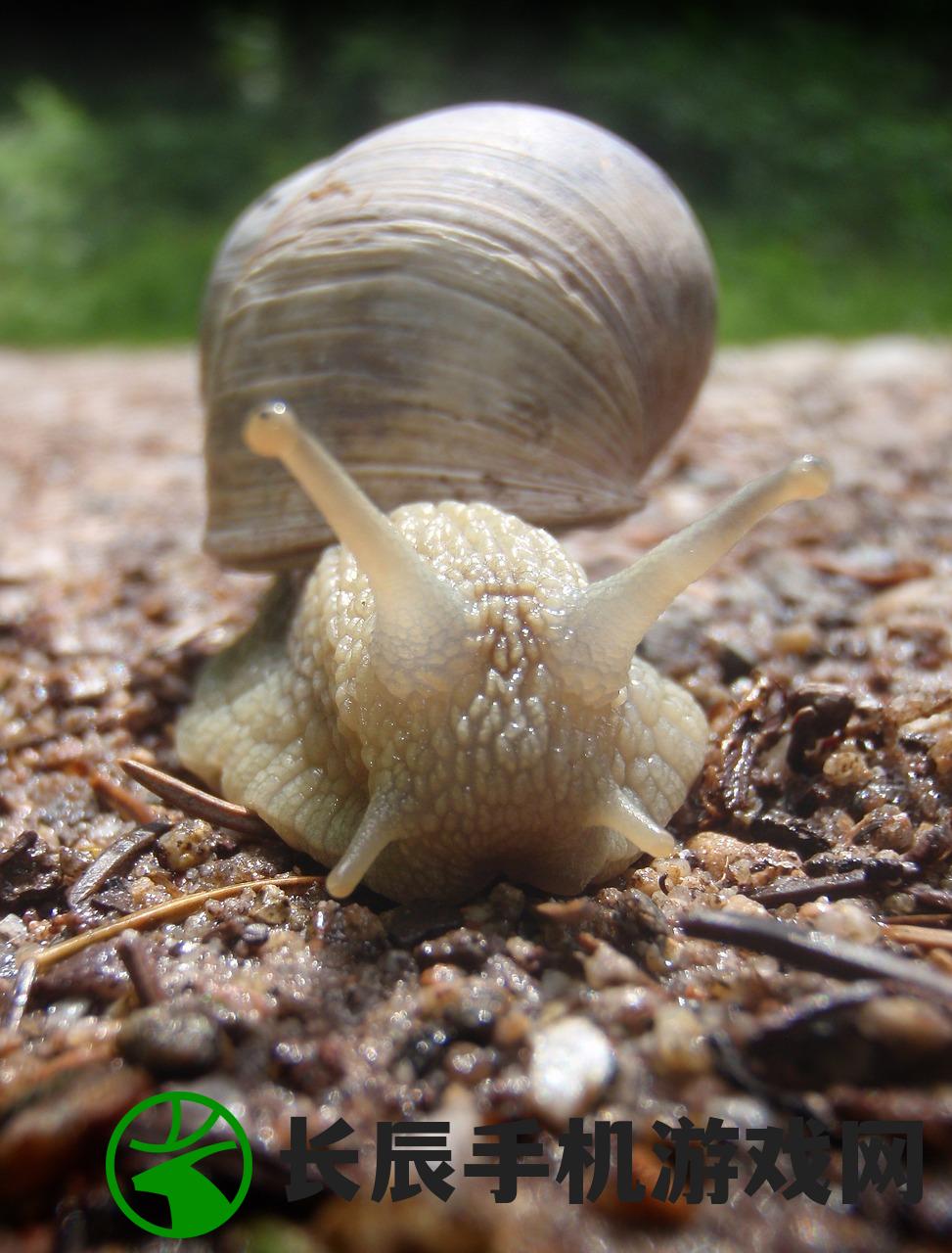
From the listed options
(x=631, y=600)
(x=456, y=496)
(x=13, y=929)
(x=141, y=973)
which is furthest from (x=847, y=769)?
(x=13, y=929)

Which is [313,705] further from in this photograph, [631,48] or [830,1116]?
[631,48]

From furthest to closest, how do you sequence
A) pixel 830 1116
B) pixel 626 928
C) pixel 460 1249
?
1. pixel 626 928
2. pixel 830 1116
3. pixel 460 1249

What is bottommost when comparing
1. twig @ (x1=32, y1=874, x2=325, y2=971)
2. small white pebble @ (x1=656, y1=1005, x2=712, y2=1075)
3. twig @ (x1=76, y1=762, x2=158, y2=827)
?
twig @ (x1=76, y1=762, x2=158, y2=827)

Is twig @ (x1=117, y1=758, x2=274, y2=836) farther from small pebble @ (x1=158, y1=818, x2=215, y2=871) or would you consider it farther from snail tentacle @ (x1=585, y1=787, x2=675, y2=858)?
snail tentacle @ (x1=585, y1=787, x2=675, y2=858)

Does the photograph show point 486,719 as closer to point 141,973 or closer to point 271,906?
point 271,906

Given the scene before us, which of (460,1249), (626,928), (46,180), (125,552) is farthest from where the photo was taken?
(46,180)

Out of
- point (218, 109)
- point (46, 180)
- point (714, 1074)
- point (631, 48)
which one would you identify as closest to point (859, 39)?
point (631, 48)

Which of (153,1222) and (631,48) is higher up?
(631,48)

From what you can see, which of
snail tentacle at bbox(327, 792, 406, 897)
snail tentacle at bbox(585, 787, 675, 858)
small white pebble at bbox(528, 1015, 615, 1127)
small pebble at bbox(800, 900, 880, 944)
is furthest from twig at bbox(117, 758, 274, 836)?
small pebble at bbox(800, 900, 880, 944)
